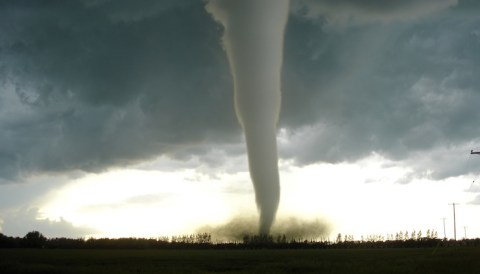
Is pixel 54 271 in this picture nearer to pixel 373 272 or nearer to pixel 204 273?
pixel 204 273

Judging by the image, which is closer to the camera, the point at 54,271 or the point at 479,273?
the point at 479,273

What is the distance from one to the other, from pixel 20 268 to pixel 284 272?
121 ft

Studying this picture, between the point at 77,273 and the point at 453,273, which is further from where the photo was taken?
the point at 77,273

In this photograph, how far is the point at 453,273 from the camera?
58.3 metres

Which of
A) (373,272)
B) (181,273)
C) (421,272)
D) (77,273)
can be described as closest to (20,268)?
(77,273)

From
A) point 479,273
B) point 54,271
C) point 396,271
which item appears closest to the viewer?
point 479,273

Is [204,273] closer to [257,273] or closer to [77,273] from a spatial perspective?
[257,273]

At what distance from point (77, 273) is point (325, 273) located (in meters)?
30.0

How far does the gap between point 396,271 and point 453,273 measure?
20.2ft

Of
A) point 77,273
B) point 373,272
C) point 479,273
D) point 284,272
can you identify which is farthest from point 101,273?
point 479,273

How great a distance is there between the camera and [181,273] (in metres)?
60.2

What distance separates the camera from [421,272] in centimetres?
5938

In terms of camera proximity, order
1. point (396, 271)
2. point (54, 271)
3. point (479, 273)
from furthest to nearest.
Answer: point (54, 271) → point (396, 271) → point (479, 273)

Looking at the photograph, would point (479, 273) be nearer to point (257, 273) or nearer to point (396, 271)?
point (396, 271)
